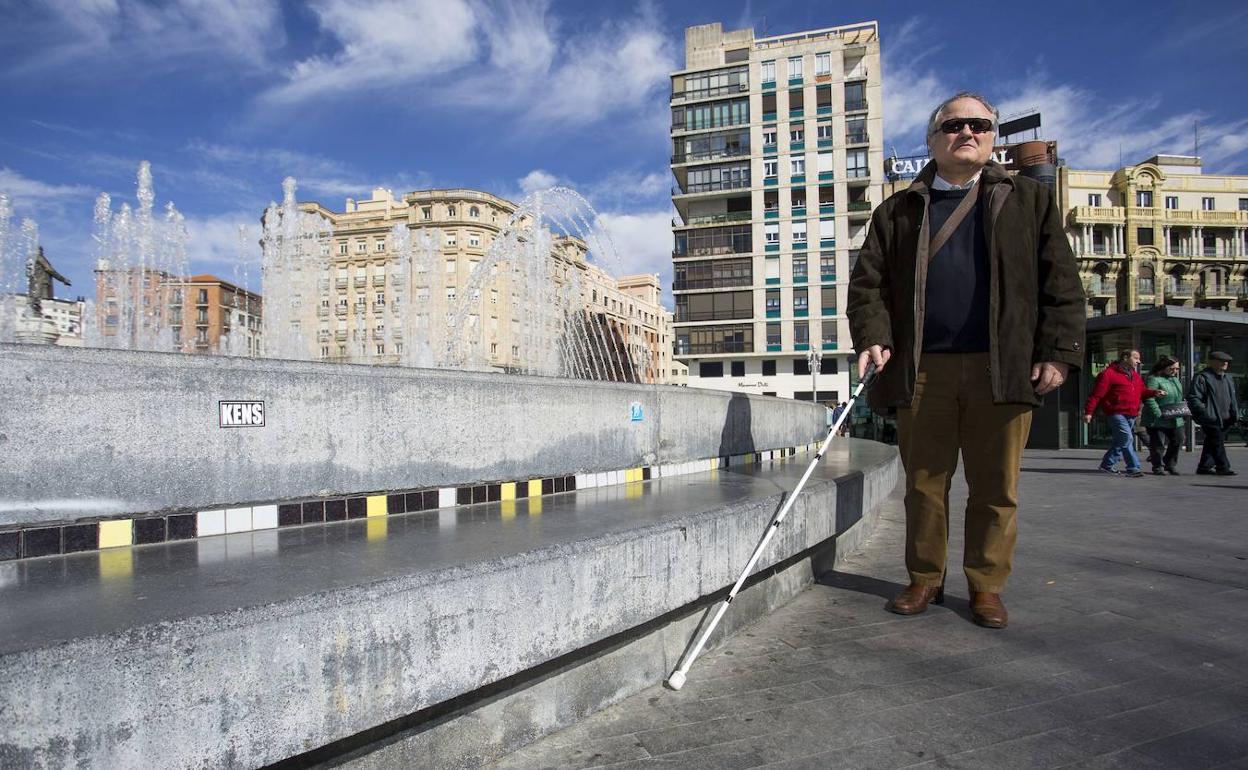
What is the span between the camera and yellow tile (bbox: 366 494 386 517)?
310 cm

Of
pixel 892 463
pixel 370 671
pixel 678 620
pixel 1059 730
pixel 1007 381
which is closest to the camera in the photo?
pixel 370 671

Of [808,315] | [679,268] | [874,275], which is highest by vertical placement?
[679,268]

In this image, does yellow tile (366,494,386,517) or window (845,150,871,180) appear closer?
yellow tile (366,494,386,517)

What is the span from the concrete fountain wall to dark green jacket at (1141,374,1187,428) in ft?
32.4

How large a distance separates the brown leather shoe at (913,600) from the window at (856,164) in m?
56.2

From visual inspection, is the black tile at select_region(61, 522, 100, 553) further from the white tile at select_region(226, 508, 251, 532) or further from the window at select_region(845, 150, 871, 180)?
the window at select_region(845, 150, 871, 180)

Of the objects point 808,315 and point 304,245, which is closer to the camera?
point 304,245

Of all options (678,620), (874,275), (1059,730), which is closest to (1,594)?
(678,620)

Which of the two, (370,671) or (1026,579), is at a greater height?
(370,671)

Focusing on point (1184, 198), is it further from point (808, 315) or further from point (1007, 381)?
point (1007, 381)

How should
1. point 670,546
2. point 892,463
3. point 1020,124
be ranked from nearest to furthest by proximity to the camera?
point 670,546, point 892,463, point 1020,124

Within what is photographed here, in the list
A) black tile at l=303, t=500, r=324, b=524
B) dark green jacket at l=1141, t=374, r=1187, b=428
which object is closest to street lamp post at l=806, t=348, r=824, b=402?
dark green jacket at l=1141, t=374, r=1187, b=428

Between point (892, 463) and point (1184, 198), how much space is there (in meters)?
69.4

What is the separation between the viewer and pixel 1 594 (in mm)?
1732
